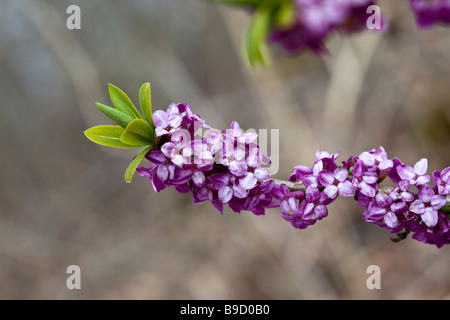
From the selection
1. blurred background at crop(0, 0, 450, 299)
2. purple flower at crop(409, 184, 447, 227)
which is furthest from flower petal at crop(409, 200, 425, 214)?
blurred background at crop(0, 0, 450, 299)

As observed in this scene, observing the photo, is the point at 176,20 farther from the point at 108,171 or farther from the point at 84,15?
the point at 108,171

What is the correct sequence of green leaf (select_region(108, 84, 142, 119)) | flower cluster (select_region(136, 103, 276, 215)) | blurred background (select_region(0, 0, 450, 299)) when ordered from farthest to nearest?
blurred background (select_region(0, 0, 450, 299)) → green leaf (select_region(108, 84, 142, 119)) → flower cluster (select_region(136, 103, 276, 215))

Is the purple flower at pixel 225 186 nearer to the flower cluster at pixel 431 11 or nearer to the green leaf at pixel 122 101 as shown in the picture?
the green leaf at pixel 122 101

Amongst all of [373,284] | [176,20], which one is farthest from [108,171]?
[373,284]

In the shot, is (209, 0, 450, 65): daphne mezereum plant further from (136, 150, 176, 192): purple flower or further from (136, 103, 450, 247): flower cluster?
(136, 150, 176, 192): purple flower

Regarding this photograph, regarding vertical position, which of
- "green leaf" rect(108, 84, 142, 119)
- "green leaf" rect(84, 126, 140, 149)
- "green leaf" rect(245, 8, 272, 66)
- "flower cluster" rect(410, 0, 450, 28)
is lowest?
"green leaf" rect(84, 126, 140, 149)

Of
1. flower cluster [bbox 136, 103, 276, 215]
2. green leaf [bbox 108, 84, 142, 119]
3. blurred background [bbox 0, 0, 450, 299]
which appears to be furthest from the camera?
blurred background [bbox 0, 0, 450, 299]
